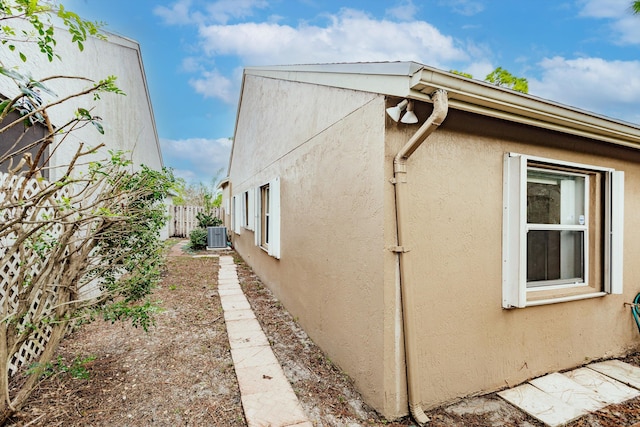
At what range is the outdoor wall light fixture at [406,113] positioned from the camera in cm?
236

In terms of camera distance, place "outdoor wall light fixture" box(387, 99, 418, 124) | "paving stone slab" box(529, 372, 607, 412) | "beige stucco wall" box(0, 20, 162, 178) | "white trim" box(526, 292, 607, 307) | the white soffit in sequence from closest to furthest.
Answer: the white soffit → "outdoor wall light fixture" box(387, 99, 418, 124) → "paving stone slab" box(529, 372, 607, 412) → "white trim" box(526, 292, 607, 307) → "beige stucco wall" box(0, 20, 162, 178)

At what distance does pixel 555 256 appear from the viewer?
135 inches

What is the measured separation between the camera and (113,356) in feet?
11.2

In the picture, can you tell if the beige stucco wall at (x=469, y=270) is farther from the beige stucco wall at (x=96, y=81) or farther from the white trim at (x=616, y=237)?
the beige stucco wall at (x=96, y=81)

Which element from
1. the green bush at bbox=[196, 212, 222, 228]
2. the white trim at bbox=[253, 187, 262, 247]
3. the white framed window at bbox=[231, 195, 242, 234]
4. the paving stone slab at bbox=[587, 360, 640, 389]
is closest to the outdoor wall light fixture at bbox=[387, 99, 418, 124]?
the paving stone slab at bbox=[587, 360, 640, 389]

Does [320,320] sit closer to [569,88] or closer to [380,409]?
[380,409]

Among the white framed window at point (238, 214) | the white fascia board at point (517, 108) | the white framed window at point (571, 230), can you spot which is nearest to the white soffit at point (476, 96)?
the white fascia board at point (517, 108)

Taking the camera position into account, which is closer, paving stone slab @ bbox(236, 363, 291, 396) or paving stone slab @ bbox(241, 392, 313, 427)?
paving stone slab @ bbox(241, 392, 313, 427)

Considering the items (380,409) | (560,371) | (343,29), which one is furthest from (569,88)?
(380,409)

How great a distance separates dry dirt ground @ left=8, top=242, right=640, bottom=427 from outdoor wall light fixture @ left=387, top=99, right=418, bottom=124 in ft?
7.91

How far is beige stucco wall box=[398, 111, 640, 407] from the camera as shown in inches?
102

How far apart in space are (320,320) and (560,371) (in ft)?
8.64

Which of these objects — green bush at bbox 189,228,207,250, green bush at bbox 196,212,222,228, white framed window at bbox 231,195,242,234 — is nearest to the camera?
white framed window at bbox 231,195,242,234

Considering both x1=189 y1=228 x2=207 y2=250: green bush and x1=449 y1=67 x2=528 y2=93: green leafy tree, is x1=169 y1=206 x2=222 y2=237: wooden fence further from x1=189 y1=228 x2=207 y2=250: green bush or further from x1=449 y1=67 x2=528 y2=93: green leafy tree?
x1=449 y1=67 x2=528 y2=93: green leafy tree
